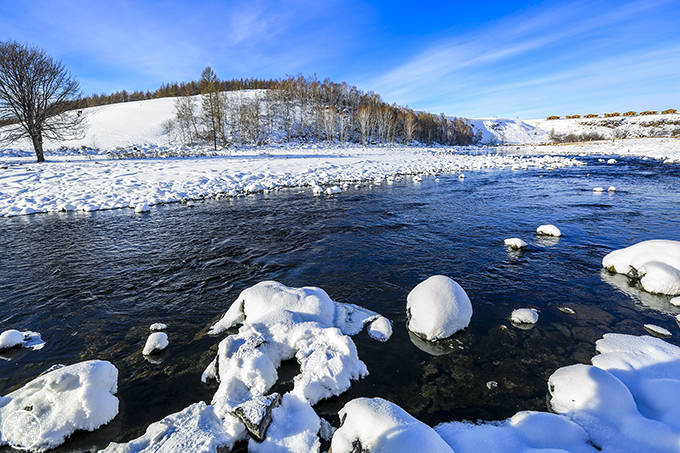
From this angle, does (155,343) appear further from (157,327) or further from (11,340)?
(11,340)

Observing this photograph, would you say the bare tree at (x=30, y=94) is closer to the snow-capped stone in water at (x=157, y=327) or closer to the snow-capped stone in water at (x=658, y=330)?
the snow-capped stone in water at (x=157, y=327)

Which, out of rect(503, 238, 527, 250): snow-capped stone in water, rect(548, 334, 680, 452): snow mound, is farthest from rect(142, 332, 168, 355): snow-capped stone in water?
rect(503, 238, 527, 250): snow-capped stone in water

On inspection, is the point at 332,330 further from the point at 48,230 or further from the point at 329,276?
the point at 48,230

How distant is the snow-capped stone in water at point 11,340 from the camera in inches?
164

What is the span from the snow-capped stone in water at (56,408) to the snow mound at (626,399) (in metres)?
5.01

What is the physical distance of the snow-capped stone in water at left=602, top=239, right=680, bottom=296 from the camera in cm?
530

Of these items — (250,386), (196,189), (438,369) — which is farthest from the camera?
(196,189)

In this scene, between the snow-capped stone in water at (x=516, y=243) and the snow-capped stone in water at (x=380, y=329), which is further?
the snow-capped stone in water at (x=516, y=243)

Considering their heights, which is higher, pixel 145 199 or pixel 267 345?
pixel 145 199

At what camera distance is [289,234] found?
31.7 ft

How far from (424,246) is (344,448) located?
646 centimetres

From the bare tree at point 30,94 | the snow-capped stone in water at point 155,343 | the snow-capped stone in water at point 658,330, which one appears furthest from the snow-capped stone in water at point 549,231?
the bare tree at point 30,94

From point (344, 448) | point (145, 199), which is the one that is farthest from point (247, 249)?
point (145, 199)

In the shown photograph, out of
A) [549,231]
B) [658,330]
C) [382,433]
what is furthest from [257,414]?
[549,231]
